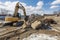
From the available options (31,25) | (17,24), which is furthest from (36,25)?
(17,24)

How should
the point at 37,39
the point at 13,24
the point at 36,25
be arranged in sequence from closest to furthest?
the point at 37,39
the point at 36,25
the point at 13,24

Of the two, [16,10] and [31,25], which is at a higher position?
[16,10]

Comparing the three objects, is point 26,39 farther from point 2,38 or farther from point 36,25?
point 36,25

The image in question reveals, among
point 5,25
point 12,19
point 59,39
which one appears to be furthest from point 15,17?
point 59,39

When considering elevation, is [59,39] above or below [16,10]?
below

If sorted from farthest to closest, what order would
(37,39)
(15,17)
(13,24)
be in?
(15,17)
(13,24)
(37,39)

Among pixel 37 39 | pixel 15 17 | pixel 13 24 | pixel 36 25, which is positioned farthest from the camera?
pixel 15 17

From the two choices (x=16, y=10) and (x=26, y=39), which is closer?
(x=26, y=39)

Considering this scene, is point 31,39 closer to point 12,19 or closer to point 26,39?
point 26,39

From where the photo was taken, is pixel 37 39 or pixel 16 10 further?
pixel 16 10

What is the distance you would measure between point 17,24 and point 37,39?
7349 millimetres

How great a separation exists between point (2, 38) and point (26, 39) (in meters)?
1.64

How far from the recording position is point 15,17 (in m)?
15.4

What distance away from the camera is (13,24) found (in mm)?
14406
